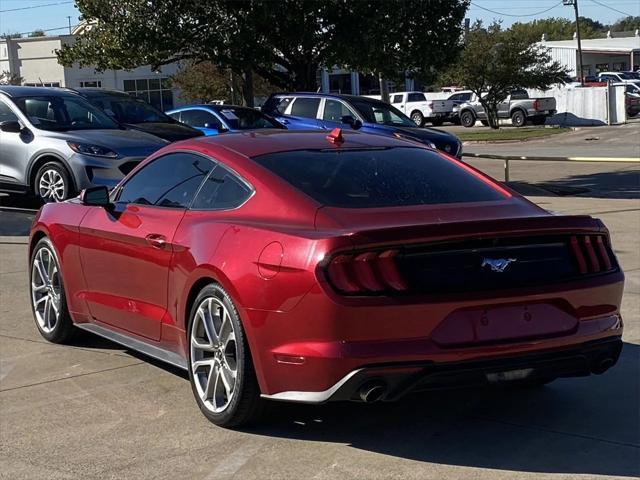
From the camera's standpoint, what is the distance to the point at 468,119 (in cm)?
4644

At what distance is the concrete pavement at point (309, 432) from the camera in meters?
4.50

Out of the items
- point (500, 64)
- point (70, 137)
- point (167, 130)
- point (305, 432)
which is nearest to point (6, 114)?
point (70, 137)

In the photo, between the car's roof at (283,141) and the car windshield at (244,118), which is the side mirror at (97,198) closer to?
the car's roof at (283,141)

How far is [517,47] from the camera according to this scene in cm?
4034

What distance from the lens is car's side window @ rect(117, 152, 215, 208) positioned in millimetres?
5625

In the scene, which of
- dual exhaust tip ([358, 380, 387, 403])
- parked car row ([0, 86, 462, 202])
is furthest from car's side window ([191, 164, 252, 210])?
parked car row ([0, 86, 462, 202])

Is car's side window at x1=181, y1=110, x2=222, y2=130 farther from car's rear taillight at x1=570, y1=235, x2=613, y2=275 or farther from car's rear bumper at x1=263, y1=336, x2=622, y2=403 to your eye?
car's rear bumper at x1=263, y1=336, x2=622, y2=403

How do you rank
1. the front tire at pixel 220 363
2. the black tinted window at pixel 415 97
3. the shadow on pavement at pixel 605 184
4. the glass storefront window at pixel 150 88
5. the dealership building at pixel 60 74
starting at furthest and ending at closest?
the glass storefront window at pixel 150 88
the dealership building at pixel 60 74
the black tinted window at pixel 415 97
the shadow on pavement at pixel 605 184
the front tire at pixel 220 363

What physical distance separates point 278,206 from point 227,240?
0.32m

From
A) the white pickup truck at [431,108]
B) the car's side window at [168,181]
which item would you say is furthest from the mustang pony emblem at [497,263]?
the white pickup truck at [431,108]

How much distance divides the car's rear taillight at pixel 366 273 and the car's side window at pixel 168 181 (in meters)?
1.48

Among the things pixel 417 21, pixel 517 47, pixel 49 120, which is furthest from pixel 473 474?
pixel 517 47

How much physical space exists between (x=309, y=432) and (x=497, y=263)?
136 centimetres

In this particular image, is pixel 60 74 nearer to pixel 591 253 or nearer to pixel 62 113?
pixel 62 113
